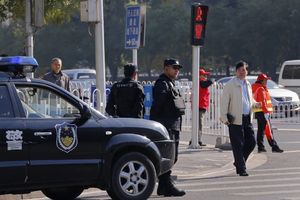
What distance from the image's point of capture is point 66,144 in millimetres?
9836

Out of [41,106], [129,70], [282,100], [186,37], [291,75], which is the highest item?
[186,37]

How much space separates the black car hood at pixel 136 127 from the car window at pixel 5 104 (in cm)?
115

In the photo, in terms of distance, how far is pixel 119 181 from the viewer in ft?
33.7

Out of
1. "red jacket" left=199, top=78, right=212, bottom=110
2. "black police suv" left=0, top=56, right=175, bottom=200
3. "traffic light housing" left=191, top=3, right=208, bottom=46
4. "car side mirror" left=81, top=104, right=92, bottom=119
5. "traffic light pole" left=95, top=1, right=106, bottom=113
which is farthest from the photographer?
"red jacket" left=199, top=78, right=212, bottom=110

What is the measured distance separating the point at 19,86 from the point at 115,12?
5376 cm

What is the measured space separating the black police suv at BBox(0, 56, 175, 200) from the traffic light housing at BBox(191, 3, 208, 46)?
6446 mm

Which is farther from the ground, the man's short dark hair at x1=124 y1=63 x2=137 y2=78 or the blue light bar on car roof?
the blue light bar on car roof

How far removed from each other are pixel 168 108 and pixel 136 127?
1075mm

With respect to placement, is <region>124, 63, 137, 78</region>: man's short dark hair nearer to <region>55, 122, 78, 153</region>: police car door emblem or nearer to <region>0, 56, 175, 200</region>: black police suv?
<region>0, 56, 175, 200</region>: black police suv

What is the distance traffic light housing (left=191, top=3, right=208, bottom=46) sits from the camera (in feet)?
55.6

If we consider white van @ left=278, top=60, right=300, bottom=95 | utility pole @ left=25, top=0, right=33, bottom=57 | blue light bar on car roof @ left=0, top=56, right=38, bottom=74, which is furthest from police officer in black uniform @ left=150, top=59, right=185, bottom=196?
white van @ left=278, top=60, right=300, bottom=95

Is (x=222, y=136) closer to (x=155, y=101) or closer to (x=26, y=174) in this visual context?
(x=155, y=101)

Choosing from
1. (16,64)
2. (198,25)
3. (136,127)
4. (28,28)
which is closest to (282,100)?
(198,25)

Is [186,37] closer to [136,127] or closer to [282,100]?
[282,100]
